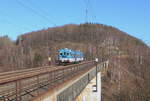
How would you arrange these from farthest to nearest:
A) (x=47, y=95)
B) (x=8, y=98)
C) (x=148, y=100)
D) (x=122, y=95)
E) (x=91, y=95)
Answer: (x=122, y=95)
(x=148, y=100)
(x=91, y=95)
(x=47, y=95)
(x=8, y=98)

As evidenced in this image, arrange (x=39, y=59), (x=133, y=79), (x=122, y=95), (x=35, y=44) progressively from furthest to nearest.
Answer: (x=35, y=44)
(x=133, y=79)
(x=39, y=59)
(x=122, y=95)

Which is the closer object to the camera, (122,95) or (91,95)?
(91,95)

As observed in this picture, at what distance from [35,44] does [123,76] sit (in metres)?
93.2

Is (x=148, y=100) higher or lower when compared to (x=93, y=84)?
lower

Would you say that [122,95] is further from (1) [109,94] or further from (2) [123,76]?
(2) [123,76]

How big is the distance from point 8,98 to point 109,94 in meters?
51.5

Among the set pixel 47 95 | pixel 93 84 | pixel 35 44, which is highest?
pixel 35 44

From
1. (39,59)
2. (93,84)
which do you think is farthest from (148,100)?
(39,59)

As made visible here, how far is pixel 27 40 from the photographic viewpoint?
185750 millimetres

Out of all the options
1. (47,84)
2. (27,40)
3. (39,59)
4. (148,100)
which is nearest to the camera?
(47,84)

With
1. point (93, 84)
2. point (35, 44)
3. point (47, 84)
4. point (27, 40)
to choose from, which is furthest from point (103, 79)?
point (27, 40)

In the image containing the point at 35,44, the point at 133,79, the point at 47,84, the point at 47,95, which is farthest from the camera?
the point at 35,44

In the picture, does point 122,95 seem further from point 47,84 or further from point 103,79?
point 47,84

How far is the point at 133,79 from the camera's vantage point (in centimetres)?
Result: 8150
